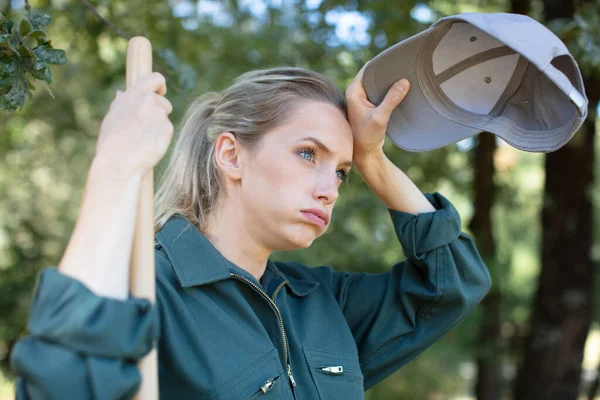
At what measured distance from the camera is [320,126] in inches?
90.5

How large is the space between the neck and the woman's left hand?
0.55 meters

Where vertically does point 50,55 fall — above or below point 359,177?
above

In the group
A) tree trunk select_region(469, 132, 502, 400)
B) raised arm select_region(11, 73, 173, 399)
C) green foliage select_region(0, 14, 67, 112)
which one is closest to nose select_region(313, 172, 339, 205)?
raised arm select_region(11, 73, 173, 399)

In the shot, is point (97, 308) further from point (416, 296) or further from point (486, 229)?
point (486, 229)

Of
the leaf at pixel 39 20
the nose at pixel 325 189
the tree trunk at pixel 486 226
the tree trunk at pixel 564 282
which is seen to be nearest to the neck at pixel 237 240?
the nose at pixel 325 189

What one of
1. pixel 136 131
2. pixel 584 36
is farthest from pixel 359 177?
pixel 136 131

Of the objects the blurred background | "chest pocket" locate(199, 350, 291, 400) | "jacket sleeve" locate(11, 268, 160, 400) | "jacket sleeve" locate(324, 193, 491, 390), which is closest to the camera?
"jacket sleeve" locate(11, 268, 160, 400)

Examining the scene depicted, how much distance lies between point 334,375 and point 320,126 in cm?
80

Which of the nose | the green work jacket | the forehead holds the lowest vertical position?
the green work jacket

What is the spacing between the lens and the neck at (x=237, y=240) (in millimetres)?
2246

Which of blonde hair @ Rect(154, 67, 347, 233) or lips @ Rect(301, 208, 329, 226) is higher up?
blonde hair @ Rect(154, 67, 347, 233)

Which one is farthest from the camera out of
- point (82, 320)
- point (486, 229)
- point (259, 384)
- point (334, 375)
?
point (486, 229)

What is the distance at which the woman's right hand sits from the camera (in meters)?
1.54

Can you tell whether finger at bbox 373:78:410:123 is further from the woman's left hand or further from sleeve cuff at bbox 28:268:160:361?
sleeve cuff at bbox 28:268:160:361
